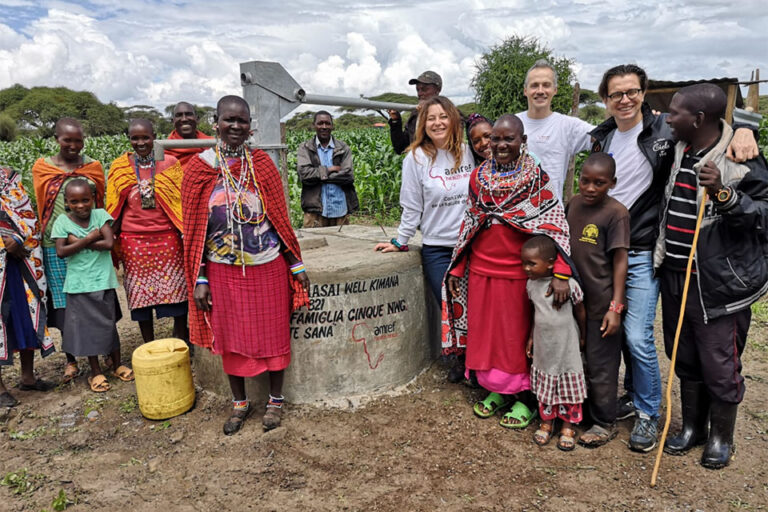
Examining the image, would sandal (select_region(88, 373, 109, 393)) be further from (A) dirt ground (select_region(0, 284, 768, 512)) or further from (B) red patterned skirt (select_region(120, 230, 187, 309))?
(B) red patterned skirt (select_region(120, 230, 187, 309))

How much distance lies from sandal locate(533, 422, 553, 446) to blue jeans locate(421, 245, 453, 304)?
1.03 metres

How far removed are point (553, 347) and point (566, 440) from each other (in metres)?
0.54

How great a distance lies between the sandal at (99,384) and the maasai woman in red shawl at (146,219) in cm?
50

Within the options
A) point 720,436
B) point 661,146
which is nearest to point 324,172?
point 661,146

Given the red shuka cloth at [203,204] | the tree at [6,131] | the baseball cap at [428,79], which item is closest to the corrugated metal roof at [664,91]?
the baseball cap at [428,79]

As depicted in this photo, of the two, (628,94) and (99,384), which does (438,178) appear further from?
(99,384)

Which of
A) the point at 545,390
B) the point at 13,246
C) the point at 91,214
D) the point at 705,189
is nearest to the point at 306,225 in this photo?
the point at 91,214

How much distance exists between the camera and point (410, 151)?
11.9ft

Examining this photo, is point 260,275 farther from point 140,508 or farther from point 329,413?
point 140,508

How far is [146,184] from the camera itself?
3895mm

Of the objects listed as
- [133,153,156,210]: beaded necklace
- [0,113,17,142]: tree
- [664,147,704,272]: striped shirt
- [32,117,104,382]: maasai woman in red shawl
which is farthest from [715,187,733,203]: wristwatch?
[0,113,17,142]: tree

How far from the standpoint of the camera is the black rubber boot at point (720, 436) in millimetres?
2824

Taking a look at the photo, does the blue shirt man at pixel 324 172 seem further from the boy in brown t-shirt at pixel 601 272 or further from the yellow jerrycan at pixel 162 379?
the boy in brown t-shirt at pixel 601 272

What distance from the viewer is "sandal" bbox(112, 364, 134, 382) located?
4.09 m
